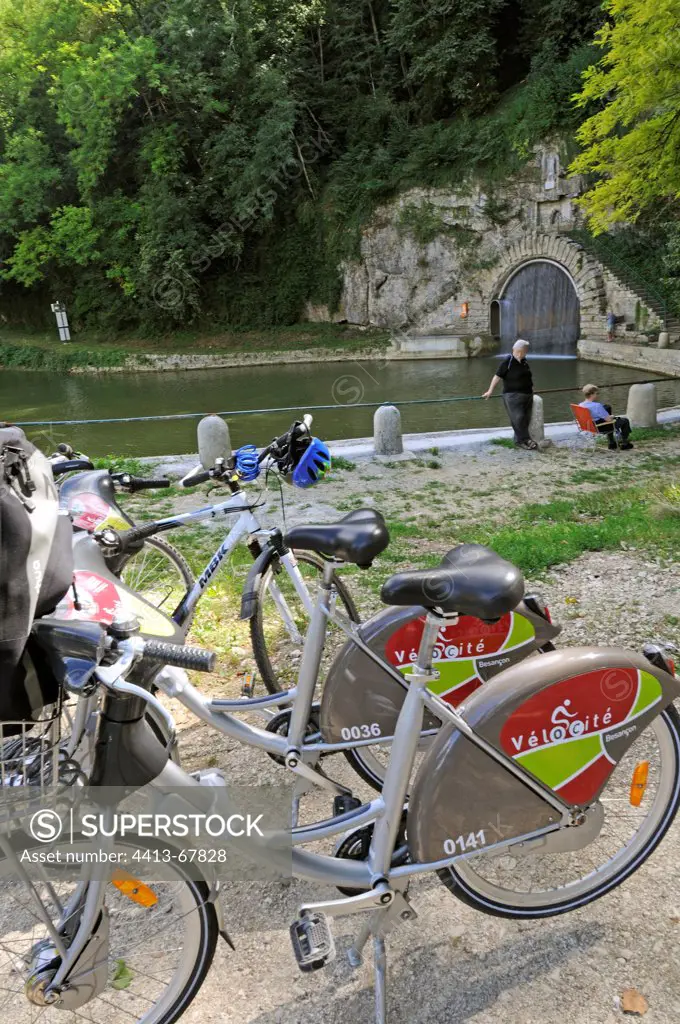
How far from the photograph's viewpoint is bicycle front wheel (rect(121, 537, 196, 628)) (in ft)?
14.4

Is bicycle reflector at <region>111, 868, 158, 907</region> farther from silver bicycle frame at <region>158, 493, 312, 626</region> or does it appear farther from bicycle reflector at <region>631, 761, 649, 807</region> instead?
silver bicycle frame at <region>158, 493, 312, 626</region>

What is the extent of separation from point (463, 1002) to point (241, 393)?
76.5ft

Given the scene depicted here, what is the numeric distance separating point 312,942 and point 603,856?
1.08m

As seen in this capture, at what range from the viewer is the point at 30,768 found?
70.8 inches

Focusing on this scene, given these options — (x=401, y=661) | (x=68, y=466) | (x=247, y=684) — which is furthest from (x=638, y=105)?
(x=401, y=661)

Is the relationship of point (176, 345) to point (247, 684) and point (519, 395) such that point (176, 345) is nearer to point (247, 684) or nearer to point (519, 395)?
point (519, 395)

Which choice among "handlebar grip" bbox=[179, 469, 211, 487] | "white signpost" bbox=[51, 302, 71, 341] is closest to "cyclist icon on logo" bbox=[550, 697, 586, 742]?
"handlebar grip" bbox=[179, 469, 211, 487]

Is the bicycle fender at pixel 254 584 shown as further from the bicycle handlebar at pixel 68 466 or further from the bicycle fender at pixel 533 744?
the bicycle fender at pixel 533 744

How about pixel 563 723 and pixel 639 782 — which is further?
pixel 639 782

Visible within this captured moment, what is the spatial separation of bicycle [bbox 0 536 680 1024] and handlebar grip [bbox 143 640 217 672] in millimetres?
52

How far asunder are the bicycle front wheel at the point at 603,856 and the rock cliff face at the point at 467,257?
25.8 m

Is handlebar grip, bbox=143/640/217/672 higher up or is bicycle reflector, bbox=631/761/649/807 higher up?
handlebar grip, bbox=143/640/217/672

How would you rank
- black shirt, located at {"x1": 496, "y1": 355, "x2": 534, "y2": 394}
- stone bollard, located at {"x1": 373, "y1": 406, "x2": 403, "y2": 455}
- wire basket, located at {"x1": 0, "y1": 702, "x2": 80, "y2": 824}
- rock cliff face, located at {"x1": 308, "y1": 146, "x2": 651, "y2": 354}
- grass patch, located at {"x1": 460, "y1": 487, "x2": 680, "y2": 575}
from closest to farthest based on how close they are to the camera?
wire basket, located at {"x1": 0, "y1": 702, "x2": 80, "y2": 824} → grass patch, located at {"x1": 460, "y1": 487, "x2": 680, "y2": 575} → stone bollard, located at {"x1": 373, "y1": 406, "x2": 403, "y2": 455} → black shirt, located at {"x1": 496, "y1": 355, "x2": 534, "y2": 394} → rock cliff face, located at {"x1": 308, "y1": 146, "x2": 651, "y2": 354}

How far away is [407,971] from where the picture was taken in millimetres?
2283
